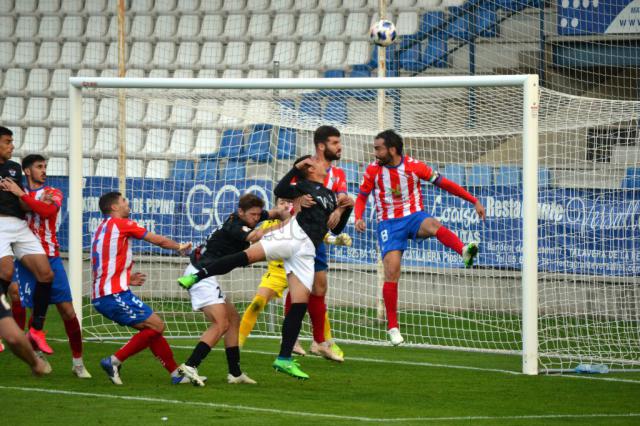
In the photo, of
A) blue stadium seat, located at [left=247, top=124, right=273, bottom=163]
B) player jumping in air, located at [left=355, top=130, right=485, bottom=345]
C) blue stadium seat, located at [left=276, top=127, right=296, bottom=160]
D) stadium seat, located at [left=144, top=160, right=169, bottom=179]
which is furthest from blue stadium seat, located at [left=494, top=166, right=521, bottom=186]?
stadium seat, located at [left=144, top=160, right=169, bottom=179]

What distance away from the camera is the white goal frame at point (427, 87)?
9.00 metres

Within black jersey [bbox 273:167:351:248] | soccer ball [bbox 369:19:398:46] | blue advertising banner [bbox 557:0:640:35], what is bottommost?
black jersey [bbox 273:167:351:248]

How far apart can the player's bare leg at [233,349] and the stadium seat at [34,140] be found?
1022 cm

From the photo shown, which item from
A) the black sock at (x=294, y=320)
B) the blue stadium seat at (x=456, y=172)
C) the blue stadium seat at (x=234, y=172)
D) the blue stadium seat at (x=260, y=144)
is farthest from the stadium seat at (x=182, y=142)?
the black sock at (x=294, y=320)

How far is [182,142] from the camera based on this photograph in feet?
52.3

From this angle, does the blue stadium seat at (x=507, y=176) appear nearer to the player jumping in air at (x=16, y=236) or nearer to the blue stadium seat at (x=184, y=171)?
the blue stadium seat at (x=184, y=171)

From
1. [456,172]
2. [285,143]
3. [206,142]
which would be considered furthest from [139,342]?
[206,142]

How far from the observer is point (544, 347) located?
10.9 meters

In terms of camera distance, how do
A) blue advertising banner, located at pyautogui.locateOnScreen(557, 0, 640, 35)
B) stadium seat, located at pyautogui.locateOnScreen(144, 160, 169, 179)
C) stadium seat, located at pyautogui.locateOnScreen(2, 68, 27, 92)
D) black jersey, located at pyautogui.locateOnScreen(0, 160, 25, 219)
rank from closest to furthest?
black jersey, located at pyautogui.locateOnScreen(0, 160, 25, 219) → stadium seat, located at pyautogui.locateOnScreen(144, 160, 169, 179) → blue advertising banner, located at pyautogui.locateOnScreen(557, 0, 640, 35) → stadium seat, located at pyautogui.locateOnScreen(2, 68, 27, 92)

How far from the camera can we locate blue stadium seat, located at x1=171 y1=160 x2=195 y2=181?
13.7 m

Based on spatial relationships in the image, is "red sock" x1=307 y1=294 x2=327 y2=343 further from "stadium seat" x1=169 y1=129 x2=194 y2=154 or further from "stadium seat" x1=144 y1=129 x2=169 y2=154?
"stadium seat" x1=144 y1=129 x2=169 y2=154

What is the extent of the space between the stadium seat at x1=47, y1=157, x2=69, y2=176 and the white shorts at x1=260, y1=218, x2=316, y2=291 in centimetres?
872

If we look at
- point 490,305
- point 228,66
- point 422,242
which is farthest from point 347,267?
point 228,66

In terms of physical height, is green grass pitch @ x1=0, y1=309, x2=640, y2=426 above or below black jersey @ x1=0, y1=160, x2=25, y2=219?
below
